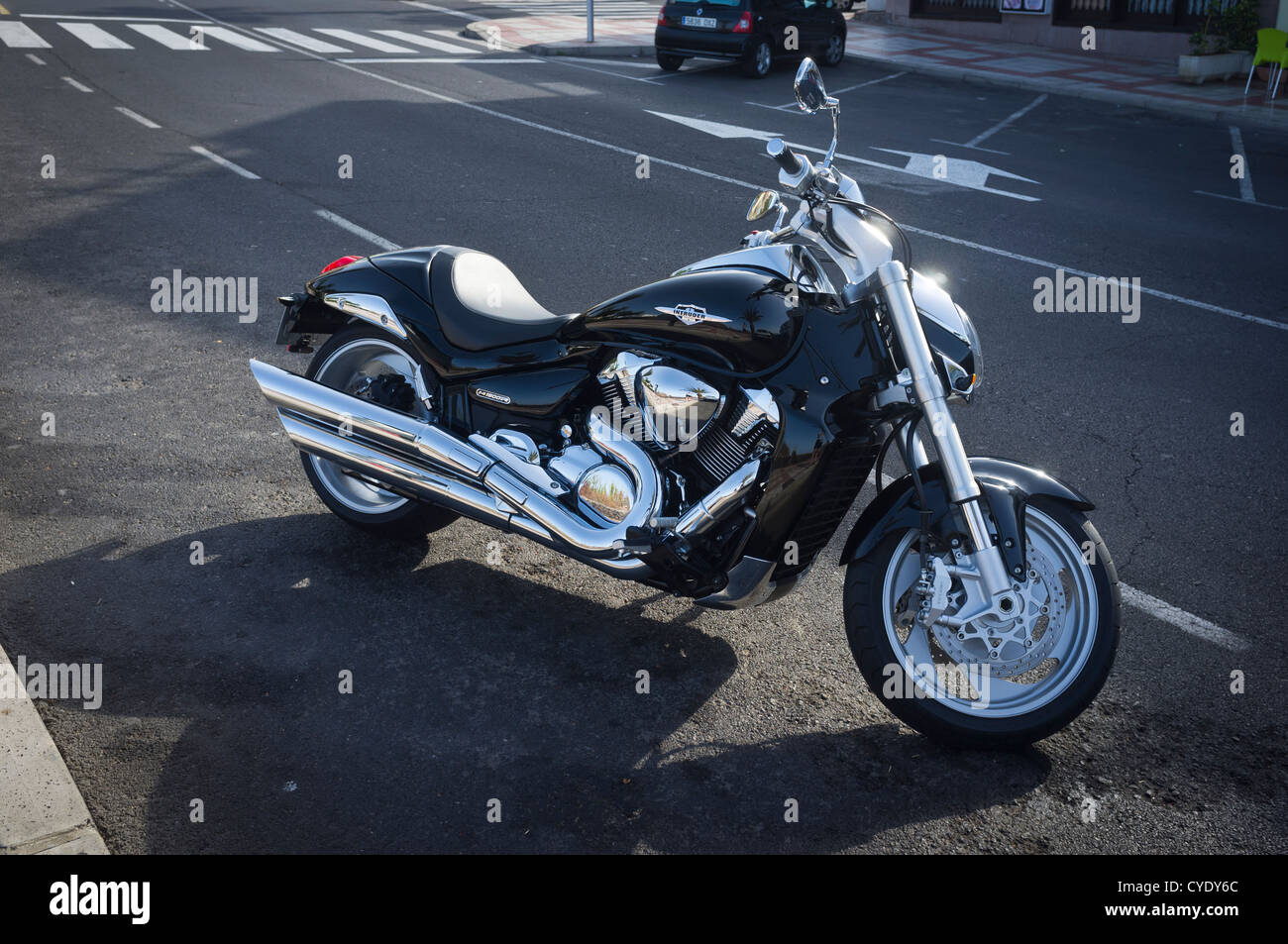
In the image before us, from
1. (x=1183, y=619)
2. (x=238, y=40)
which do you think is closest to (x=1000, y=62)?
(x=238, y=40)

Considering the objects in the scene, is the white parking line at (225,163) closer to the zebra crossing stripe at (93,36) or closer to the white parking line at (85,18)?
the zebra crossing stripe at (93,36)

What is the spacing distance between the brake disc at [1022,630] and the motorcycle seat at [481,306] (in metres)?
1.73

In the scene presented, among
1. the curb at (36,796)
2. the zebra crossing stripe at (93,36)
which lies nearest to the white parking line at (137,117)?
the zebra crossing stripe at (93,36)

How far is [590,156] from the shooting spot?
1170cm

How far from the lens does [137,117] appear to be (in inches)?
506

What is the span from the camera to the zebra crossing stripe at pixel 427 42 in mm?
20148

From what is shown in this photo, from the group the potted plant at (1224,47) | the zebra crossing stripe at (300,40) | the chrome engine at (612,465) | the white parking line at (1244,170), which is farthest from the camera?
the zebra crossing stripe at (300,40)

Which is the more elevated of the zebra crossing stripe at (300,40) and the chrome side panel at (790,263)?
the zebra crossing stripe at (300,40)

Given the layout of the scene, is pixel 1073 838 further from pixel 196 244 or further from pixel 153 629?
pixel 196 244

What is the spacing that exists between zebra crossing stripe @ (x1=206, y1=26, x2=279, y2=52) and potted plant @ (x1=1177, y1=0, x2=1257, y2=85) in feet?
49.4

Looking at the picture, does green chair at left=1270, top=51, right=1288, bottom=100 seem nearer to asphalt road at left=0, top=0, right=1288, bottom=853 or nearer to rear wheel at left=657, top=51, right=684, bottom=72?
asphalt road at left=0, top=0, right=1288, bottom=853

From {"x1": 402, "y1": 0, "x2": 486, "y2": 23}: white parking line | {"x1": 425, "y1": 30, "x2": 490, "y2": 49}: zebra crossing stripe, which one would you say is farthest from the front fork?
{"x1": 402, "y1": 0, "x2": 486, "y2": 23}: white parking line

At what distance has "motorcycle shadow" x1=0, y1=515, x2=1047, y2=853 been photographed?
3234 mm
